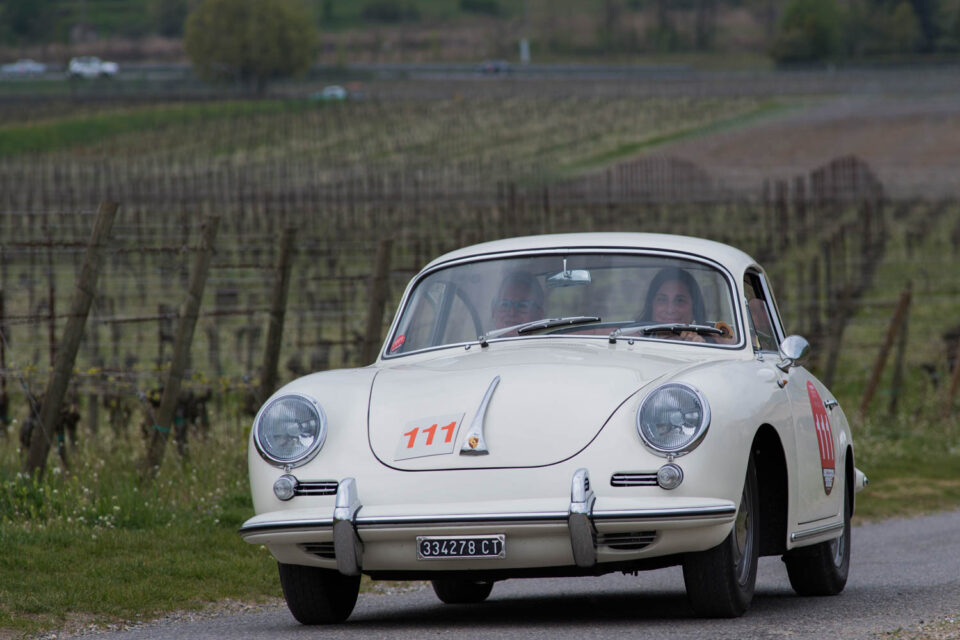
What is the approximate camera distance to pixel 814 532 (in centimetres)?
736

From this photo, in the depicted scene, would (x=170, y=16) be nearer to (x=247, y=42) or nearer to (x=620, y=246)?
(x=247, y=42)

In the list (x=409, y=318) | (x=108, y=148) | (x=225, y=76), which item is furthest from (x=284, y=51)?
(x=409, y=318)

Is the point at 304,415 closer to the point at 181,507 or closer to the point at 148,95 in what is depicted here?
the point at 181,507

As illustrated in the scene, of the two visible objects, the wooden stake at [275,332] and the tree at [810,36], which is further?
the tree at [810,36]

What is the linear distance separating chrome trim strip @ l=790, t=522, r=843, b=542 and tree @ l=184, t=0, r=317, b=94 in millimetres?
99288

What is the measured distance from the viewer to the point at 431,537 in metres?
6.08

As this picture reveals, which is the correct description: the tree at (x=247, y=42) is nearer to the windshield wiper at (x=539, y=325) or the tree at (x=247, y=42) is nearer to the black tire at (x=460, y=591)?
the black tire at (x=460, y=591)

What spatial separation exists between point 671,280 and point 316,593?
2301 millimetres

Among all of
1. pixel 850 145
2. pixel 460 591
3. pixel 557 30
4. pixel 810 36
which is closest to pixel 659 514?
pixel 460 591

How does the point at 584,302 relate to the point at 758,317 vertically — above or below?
above

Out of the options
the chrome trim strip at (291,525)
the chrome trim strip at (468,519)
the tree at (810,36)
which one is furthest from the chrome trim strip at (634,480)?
the tree at (810,36)

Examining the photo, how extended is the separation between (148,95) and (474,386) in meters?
84.5

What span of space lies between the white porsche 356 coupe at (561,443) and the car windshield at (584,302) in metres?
0.01

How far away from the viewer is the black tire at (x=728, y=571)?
620cm
